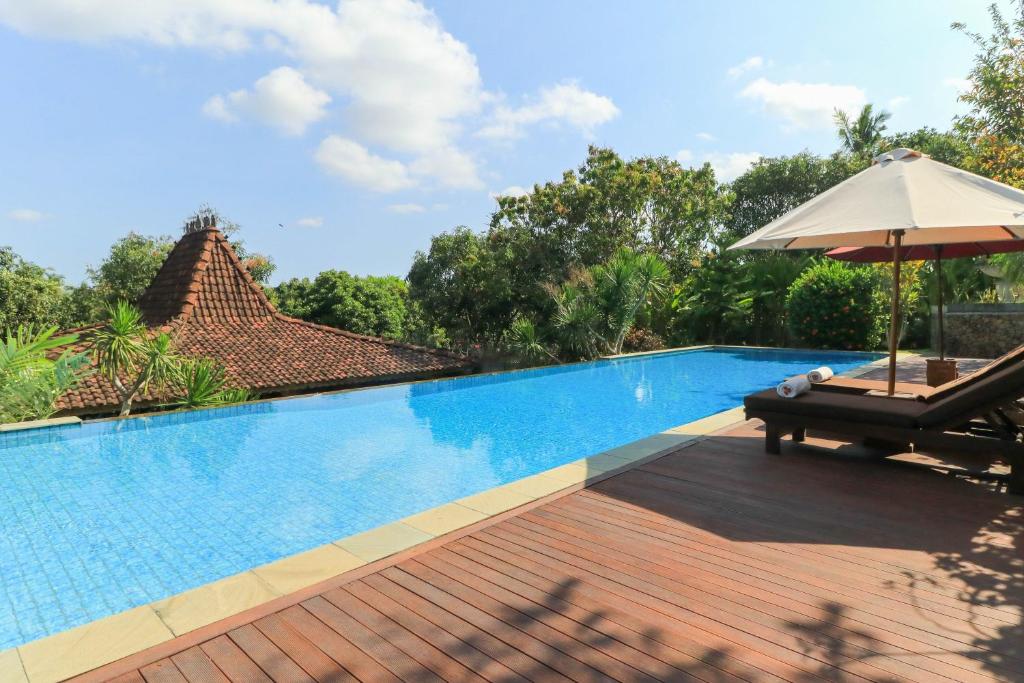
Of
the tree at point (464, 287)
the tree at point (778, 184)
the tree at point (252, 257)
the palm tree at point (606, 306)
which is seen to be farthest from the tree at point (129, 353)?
the tree at point (252, 257)

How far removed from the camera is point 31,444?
317 inches

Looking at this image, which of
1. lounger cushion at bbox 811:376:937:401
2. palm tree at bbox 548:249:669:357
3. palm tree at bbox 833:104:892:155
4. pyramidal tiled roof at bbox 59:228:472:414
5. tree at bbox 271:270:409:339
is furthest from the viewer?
palm tree at bbox 833:104:892:155

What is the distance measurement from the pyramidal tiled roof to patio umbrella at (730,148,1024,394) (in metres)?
12.4

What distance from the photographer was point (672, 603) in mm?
2797

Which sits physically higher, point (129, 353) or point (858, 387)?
point (129, 353)

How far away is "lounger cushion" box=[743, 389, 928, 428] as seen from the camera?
4.62m

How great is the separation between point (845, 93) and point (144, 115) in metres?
33.1

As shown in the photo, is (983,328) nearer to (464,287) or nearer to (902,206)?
(902,206)

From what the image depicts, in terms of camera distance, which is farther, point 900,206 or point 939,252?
point 939,252

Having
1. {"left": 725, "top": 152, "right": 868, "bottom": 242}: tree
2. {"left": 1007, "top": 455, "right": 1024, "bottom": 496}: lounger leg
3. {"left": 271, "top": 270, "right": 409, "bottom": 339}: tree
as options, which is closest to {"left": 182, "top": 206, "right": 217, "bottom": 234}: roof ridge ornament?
{"left": 271, "top": 270, "right": 409, "bottom": 339}: tree

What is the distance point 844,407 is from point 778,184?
3119 centimetres

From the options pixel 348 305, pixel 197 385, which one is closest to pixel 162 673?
pixel 197 385

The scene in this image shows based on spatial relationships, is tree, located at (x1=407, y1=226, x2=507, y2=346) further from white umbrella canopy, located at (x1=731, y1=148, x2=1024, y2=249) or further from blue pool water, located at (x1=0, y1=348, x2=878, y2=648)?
white umbrella canopy, located at (x1=731, y1=148, x2=1024, y2=249)

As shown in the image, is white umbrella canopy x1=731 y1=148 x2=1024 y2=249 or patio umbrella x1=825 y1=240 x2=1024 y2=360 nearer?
white umbrella canopy x1=731 y1=148 x2=1024 y2=249
